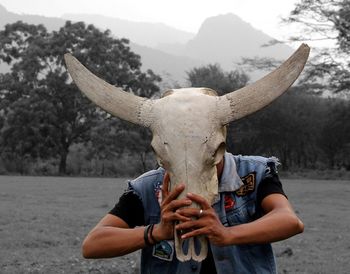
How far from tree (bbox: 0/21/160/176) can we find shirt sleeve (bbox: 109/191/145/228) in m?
32.6

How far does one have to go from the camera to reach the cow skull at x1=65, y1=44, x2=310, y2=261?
2.61 meters

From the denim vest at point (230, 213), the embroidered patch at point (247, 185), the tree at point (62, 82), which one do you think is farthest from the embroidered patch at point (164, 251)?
the tree at point (62, 82)

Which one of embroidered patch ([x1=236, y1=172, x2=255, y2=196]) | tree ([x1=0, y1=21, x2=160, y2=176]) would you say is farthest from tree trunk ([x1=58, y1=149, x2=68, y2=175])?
embroidered patch ([x1=236, y1=172, x2=255, y2=196])

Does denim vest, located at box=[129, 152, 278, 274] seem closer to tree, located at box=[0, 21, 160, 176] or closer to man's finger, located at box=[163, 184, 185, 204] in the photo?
man's finger, located at box=[163, 184, 185, 204]

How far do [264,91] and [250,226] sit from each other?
565 mm

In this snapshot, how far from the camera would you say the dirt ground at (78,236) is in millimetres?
8250

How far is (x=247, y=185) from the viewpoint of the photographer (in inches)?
119

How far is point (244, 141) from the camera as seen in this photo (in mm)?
37156

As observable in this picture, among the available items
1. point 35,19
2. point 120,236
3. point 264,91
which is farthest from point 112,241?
point 35,19

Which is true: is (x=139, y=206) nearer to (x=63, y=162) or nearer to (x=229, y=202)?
(x=229, y=202)

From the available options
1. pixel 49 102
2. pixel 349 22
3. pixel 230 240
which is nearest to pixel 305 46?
pixel 230 240

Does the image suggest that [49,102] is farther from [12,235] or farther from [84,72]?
[84,72]

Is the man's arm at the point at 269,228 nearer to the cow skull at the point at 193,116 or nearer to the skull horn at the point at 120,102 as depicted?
the cow skull at the point at 193,116

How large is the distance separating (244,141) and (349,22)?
11.5 metres
